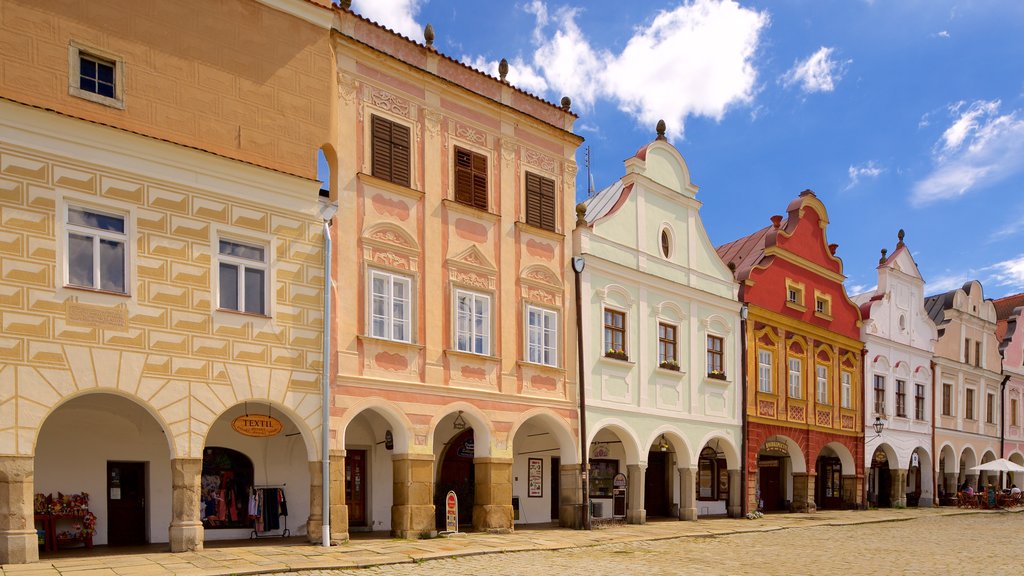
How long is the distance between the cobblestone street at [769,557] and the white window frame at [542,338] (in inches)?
190

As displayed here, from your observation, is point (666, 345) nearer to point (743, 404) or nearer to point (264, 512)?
point (743, 404)

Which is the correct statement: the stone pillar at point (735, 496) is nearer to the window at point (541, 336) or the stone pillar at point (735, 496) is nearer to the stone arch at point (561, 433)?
the stone arch at point (561, 433)

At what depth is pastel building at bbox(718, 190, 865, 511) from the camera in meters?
28.9

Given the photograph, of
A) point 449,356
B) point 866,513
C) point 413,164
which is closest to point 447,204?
point 413,164

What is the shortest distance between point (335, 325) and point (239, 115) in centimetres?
423

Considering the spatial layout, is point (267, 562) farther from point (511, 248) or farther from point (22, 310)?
point (511, 248)

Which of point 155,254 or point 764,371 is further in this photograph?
point 764,371

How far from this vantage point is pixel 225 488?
59.9 ft

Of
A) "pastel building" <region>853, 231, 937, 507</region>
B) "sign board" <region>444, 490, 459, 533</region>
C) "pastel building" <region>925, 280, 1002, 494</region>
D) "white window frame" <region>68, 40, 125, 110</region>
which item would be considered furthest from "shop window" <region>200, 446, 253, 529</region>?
"pastel building" <region>925, 280, 1002, 494</region>

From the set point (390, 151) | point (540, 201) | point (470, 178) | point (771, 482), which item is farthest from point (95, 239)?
point (771, 482)

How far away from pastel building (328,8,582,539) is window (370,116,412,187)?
3 centimetres

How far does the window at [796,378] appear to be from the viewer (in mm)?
30516

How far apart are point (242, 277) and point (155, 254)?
1.60 metres

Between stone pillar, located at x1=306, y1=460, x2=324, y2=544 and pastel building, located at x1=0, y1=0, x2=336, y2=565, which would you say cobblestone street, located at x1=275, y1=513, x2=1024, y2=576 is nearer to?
stone pillar, located at x1=306, y1=460, x2=324, y2=544
